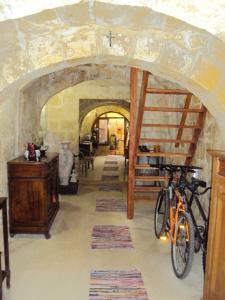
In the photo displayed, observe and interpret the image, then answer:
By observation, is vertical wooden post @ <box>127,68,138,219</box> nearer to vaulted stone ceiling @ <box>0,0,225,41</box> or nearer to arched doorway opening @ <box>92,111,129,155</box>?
vaulted stone ceiling @ <box>0,0,225,41</box>

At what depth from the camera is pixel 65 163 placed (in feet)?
19.2

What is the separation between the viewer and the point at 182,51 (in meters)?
1.61

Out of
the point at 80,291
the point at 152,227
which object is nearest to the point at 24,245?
the point at 80,291

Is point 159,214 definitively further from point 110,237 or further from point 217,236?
point 217,236

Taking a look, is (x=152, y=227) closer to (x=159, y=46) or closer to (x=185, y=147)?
(x=185, y=147)

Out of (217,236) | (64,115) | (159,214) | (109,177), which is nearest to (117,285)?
(217,236)

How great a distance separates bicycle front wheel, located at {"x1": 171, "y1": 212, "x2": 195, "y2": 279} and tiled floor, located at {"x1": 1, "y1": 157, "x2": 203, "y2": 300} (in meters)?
0.11

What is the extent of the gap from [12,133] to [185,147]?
264cm

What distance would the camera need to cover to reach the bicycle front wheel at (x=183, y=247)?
250 centimetres

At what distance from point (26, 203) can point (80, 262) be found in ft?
3.54

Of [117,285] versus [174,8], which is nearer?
[174,8]

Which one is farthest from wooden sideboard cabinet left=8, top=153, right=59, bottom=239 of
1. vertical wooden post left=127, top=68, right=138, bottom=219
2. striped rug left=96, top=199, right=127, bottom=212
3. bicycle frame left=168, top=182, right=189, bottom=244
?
bicycle frame left=168, top=182, right=189, bottom=244

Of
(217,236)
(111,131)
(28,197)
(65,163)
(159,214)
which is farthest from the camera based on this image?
(111,131)

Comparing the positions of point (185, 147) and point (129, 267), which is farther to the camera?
point (185, 147)
